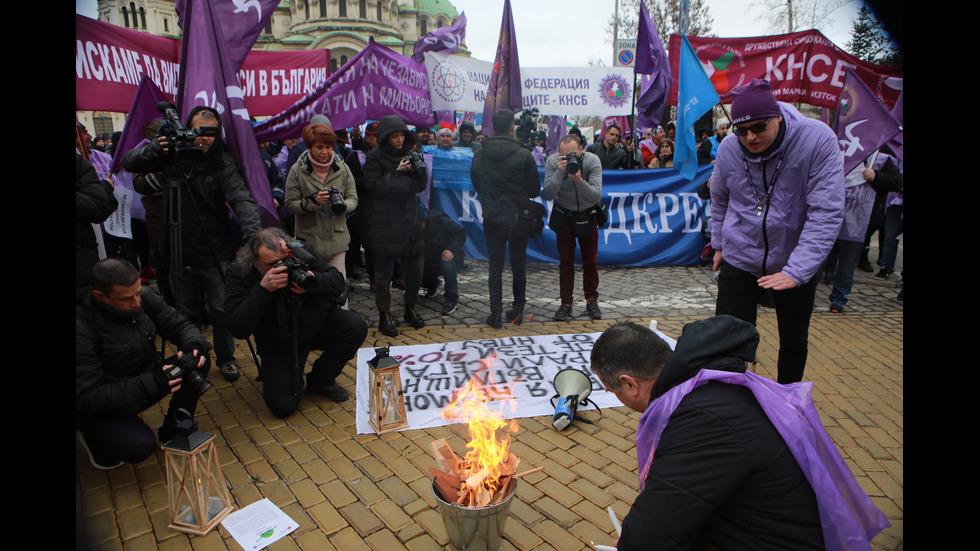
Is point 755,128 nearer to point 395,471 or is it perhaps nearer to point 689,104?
point 395,471

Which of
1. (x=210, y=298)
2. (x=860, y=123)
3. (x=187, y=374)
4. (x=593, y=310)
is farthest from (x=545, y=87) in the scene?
(x=187, y=374)

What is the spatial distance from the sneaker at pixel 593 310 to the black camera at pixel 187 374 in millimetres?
4155

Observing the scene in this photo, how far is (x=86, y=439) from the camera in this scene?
3242 mm

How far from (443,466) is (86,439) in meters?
2.25

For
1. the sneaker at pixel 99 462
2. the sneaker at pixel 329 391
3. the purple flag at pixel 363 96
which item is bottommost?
the sneaker at pixel 99 462

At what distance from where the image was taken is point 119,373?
320cm

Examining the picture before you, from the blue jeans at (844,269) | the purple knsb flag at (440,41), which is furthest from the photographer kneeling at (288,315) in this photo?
the blue jeans at (844,269)

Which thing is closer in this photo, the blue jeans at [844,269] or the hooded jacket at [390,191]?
the hooded jacket at [390,191]

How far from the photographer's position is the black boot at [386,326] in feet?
18.4

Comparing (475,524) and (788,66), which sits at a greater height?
(788,66)

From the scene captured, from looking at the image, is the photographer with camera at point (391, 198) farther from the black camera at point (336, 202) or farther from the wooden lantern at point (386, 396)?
the wooden lantern at point (386, 396)

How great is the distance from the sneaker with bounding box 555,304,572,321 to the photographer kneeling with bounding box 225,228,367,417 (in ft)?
8.48

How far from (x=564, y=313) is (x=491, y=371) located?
1.79 metres

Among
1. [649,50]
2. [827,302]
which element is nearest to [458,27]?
[649,50]
